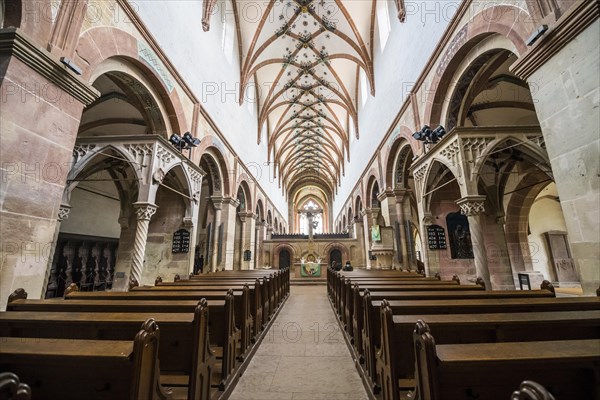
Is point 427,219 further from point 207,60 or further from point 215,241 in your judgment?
point 207,60

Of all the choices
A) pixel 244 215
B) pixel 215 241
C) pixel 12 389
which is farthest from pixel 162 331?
pixel 244 215

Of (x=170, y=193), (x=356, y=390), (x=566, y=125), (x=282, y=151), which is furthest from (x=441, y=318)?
(x=282, y=151)

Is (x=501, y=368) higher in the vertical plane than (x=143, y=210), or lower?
lower

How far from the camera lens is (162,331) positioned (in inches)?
80.7

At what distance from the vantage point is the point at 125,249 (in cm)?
945

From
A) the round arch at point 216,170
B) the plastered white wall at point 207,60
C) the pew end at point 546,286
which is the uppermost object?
the plastered white wall at point 207,60

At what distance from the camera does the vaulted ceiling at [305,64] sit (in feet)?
40.1

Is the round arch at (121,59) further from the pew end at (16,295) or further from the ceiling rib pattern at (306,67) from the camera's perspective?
the ceiling rib pattern at (306,67)

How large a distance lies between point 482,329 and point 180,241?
31.3 feet

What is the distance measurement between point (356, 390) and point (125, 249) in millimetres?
9753

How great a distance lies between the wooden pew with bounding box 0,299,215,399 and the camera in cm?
197

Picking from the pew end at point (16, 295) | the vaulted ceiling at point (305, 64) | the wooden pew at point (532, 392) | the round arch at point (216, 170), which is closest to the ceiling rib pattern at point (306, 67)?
the vaulted ceiling at point (305, 64)

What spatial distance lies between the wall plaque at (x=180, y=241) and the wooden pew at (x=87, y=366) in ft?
26.7

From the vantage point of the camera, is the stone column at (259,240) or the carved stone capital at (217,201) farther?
the stone column at (259,240)
